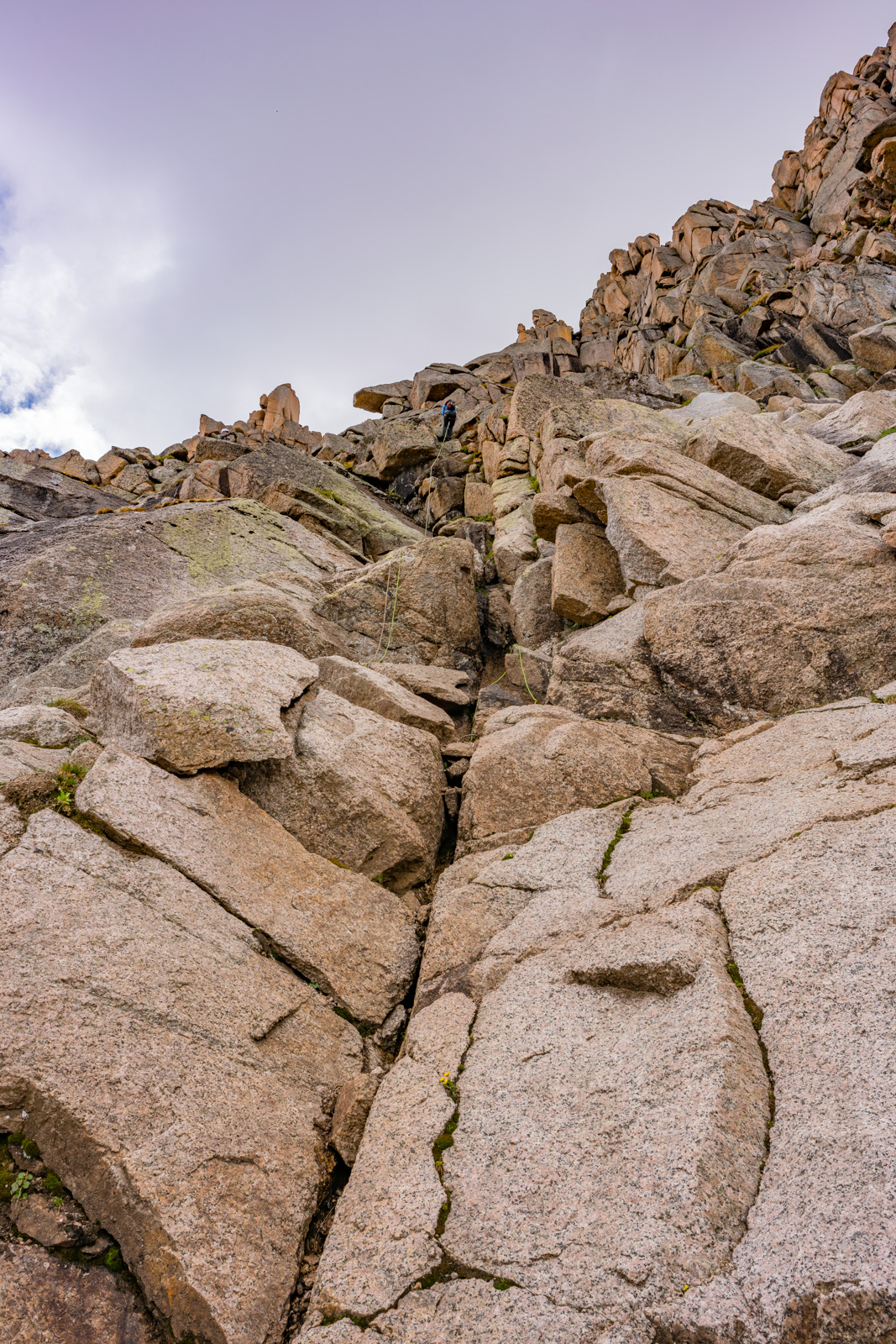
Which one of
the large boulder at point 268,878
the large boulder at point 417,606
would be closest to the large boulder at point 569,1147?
the large boulder at point 268,878

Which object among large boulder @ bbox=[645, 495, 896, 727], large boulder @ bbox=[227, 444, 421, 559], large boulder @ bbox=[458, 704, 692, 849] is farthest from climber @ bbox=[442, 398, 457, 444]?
large boulder @ bbox=[458, 704, 692, 849]

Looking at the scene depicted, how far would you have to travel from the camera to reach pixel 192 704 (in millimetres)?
Result: 7906

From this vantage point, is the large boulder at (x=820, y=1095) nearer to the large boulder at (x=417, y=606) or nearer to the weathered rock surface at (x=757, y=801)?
the weathered rock surface at (x=757, y=801)

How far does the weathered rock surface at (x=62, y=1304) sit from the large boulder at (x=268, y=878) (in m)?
2.68

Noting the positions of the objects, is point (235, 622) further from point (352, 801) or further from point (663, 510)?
point (663, 510)

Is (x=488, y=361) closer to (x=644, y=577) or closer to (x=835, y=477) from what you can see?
(x=835, y=477)

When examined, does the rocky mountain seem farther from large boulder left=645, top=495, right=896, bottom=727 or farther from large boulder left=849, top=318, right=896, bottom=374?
large boulder left=849, top=318, right=896, bottom=374

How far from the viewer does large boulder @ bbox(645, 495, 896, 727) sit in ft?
33.7

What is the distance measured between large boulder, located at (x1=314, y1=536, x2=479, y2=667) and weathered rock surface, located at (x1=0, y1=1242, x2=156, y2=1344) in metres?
11.4

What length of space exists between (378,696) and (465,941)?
4.61 metres

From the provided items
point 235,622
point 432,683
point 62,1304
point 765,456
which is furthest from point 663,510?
point 62,1304

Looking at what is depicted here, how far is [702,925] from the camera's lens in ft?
18.1

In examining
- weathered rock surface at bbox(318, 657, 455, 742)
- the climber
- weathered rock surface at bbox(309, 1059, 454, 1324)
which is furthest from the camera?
the climber

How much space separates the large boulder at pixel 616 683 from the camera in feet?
35.9
